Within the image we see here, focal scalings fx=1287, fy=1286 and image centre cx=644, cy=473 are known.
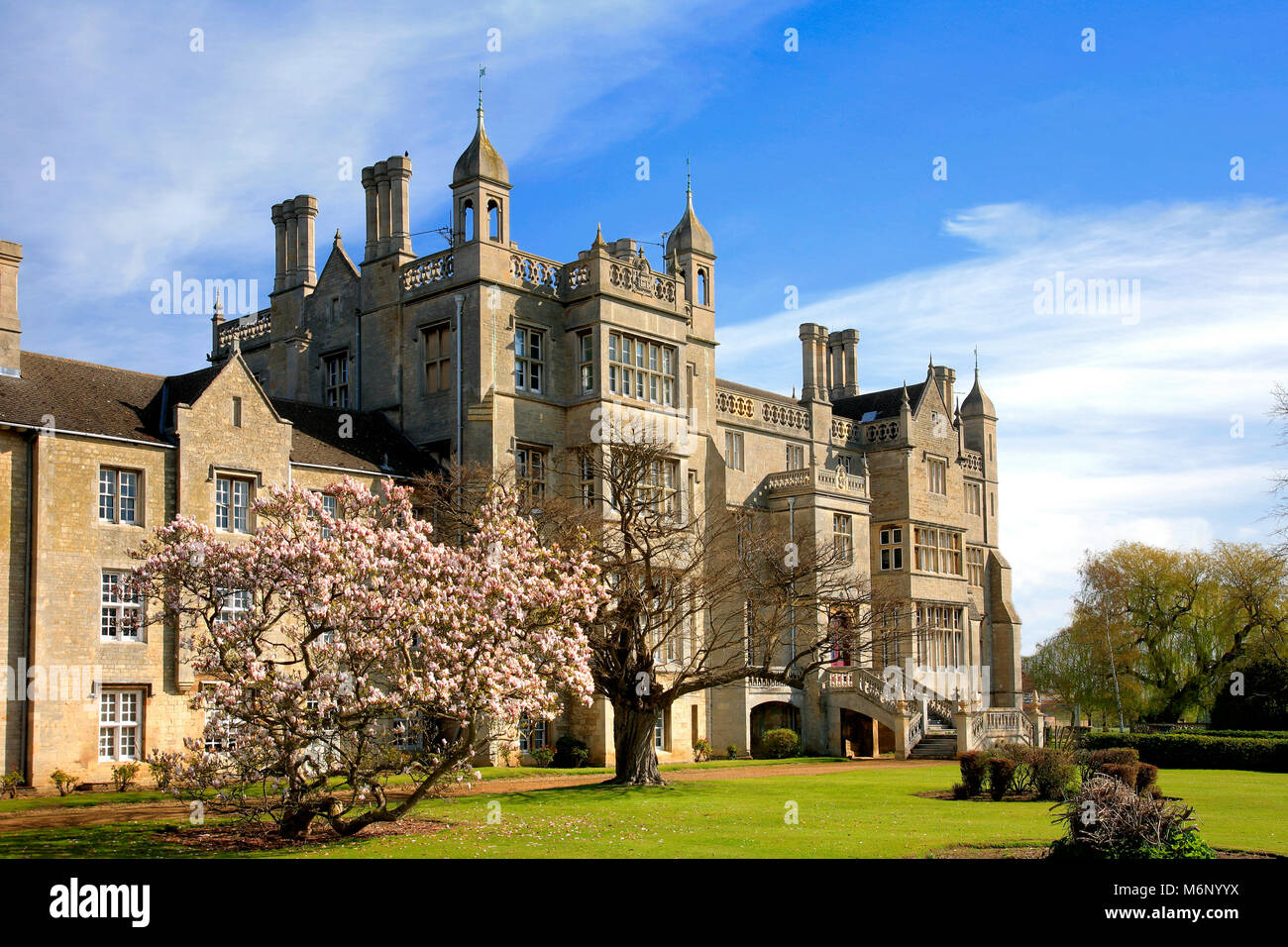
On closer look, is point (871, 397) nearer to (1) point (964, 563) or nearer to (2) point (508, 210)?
(1) point (964, 563)

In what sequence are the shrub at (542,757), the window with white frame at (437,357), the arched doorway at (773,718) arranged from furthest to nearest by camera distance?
1. the arched doorway at (773,718)
2. the window with white frame at (437,357)
3. the shrub at (542,757)

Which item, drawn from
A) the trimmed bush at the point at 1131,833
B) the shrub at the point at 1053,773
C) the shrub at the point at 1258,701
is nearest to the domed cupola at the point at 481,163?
the shrub at the point at 1053,773

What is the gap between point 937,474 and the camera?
57.8 m

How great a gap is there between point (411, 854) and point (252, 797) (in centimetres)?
947

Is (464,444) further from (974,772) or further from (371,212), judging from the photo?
(974,772)

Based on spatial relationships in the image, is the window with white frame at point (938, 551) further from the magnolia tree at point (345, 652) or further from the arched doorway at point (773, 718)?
the magnolia tree at point (345, 652)

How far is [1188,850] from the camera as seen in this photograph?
1494 centimetres

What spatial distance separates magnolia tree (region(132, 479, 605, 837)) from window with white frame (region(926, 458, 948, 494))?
3695 centimetres

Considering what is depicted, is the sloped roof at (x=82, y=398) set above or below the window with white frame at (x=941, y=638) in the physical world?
above

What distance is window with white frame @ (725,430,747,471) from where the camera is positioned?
48.9m

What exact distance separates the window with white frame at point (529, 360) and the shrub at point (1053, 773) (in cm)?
1908

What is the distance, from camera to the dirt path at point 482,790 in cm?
2342

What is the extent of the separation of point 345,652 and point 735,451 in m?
29.9

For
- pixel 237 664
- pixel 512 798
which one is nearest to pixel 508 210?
pixel 512 798
